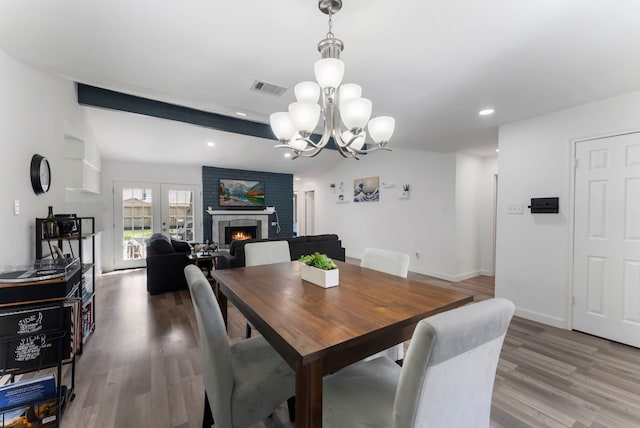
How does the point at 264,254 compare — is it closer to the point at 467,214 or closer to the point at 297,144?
the point at 297,144

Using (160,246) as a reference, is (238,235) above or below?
below

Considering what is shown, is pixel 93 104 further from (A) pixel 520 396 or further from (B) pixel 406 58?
(A) pixel 520 396

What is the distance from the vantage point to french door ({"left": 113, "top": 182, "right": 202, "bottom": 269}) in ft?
19.2

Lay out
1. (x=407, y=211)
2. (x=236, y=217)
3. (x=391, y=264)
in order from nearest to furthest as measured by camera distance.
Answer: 1. (x=391, y=264)
2. (x=407, y=211)
3. (x=236, y=217)

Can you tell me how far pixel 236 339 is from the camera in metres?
2.67

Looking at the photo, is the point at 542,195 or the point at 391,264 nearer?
the point at 391,264

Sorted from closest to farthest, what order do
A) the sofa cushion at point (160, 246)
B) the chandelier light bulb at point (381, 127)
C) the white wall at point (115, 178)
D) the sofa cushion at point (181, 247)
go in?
the chandelier light bulb at point (381, 127)
the sofa cushion at point (160, 246)
the sofa cushion at point (181, 247)
the white wall at point (115, 178)

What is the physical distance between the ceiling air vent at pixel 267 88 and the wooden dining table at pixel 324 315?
1609 mm

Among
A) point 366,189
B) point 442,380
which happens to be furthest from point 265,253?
point 366,189

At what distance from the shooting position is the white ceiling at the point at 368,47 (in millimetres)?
1488

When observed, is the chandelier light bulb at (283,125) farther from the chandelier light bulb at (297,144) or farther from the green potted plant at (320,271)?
the green potted plant at (320,271)

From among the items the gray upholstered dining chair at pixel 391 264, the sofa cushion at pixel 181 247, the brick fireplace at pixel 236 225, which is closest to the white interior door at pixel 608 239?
the gray upholstered dining chair at pixel 391 264

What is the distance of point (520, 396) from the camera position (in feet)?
6.21

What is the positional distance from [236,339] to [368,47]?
8.82 feet
